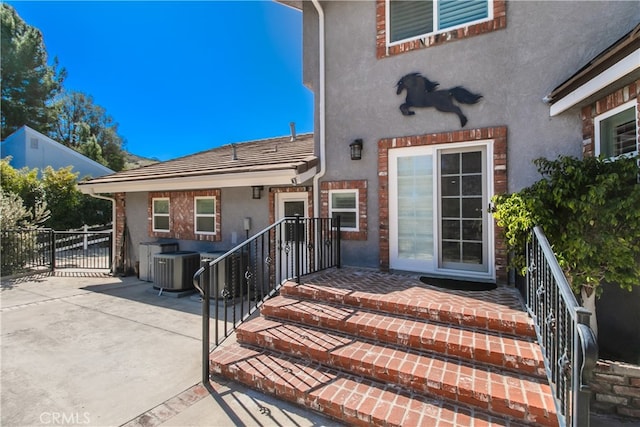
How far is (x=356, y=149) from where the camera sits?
599 cm

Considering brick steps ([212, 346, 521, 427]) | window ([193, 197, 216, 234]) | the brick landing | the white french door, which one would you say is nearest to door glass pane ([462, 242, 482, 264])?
the white french door

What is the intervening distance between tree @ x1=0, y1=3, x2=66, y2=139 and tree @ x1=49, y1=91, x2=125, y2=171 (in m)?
2.74

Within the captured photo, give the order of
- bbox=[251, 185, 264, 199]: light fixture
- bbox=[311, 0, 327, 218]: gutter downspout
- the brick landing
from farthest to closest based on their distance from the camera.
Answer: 1. bbox=[251, 185, 264, 199]: light fixture
2. bbox=[311, 0, 327, 218]: gutter downspout
3. the brick landing

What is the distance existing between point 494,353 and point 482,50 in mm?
4688

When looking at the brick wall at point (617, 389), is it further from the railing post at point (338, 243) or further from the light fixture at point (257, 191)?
the light fixture at point (257, 191)

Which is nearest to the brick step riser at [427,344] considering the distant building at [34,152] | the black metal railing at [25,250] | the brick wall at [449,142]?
the brick wall at [449,142]

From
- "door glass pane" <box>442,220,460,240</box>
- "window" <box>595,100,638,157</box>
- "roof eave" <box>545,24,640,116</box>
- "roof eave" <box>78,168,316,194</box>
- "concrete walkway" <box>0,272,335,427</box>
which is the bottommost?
"concrete walkway" <box>0,272,335,427</box>

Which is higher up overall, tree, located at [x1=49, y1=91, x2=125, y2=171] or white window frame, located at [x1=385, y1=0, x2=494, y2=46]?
tree, located at [x1=49, y1=91, x2=125, y2=171]

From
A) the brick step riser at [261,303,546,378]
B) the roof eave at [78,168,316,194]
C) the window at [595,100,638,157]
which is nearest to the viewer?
the brick step riser at [261,303,546,378]

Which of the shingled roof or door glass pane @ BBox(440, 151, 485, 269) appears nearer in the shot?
door glass pane @ BBox(440, 151, 485, 269)

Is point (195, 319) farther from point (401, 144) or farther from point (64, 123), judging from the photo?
point (64, 123)

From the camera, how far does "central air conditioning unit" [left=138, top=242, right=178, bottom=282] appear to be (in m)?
8.70

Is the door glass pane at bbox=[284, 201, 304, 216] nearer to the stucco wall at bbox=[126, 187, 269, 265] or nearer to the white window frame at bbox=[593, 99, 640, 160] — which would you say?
the stucco wall at bbox=[126, 187, 269, 265]

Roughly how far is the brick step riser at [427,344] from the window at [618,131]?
8.98 feet
